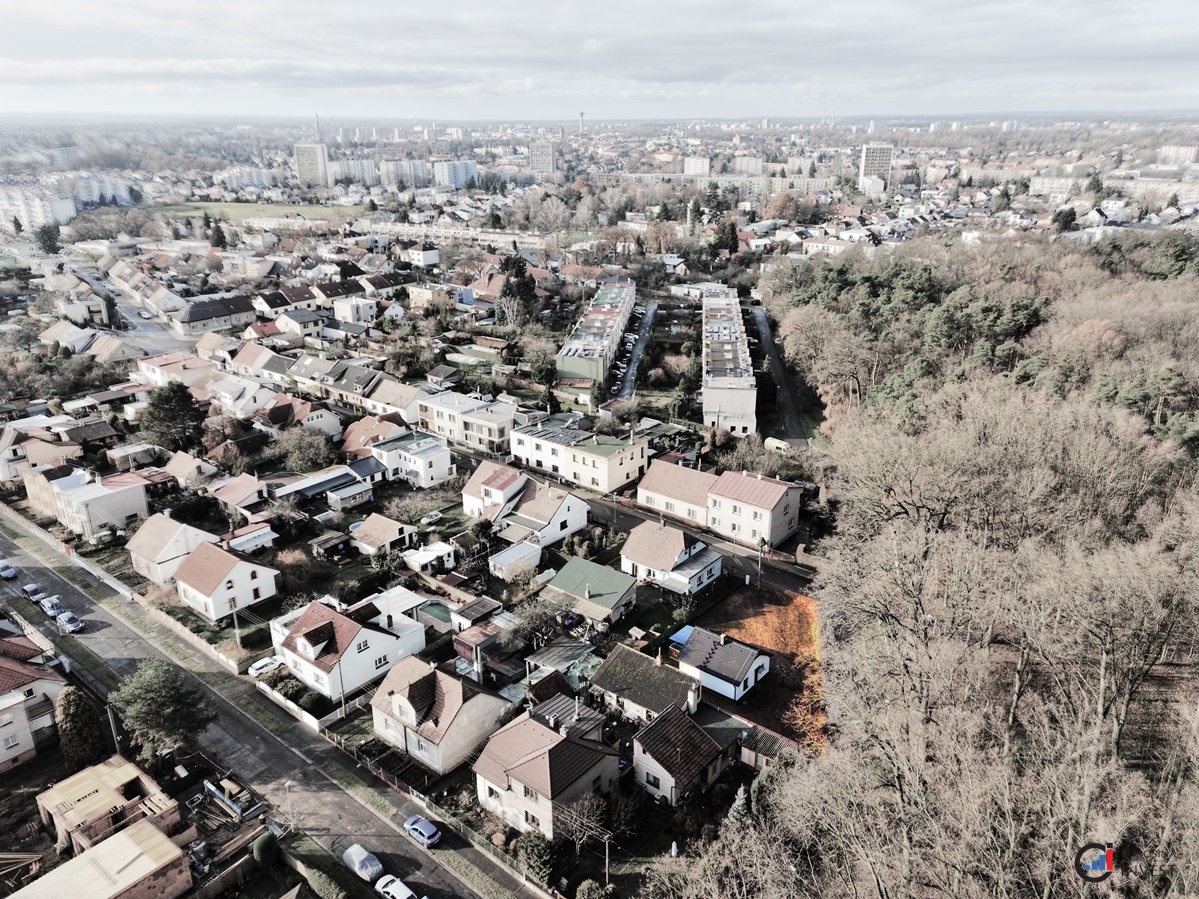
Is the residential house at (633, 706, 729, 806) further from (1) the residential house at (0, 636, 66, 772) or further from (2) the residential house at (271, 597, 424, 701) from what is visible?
(1) the residential house at (0, 636, 66, 772)

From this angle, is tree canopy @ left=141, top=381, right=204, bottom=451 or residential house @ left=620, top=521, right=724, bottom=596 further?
tree canopy @ left=141, top=381, right=204, bottom=451

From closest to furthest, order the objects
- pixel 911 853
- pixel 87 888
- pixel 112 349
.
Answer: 1. pixel 911 853
2. pixel 87 888
3. pixel 112 349

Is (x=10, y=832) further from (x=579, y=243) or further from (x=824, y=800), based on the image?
(x=579, y=243)

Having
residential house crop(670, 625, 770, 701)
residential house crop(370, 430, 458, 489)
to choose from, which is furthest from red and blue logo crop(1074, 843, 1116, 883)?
residential house crop(370, 430, 458, 489)

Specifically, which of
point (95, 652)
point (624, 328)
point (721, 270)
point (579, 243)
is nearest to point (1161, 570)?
point (95, 652)

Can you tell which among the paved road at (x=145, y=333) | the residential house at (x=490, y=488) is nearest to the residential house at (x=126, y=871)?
the residential house at (x=490, y=488)
